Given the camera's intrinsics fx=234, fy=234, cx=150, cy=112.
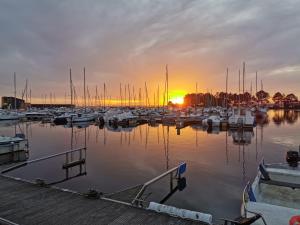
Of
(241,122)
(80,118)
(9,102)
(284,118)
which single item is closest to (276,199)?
(241,122)

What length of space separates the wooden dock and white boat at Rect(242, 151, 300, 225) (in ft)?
7.88

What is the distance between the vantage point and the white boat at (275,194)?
286 inches

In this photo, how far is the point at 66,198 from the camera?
8523mm

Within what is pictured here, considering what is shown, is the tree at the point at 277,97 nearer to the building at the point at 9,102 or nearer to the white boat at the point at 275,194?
the building at the point at 9,102

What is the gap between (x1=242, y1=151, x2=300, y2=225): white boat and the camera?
7.26 meters

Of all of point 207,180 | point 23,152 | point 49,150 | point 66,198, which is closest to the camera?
Result: point 66,198

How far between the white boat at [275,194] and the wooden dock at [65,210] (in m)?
2.40

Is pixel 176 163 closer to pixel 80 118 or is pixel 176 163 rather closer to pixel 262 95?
pixel 80 118

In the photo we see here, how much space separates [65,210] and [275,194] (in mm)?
8588

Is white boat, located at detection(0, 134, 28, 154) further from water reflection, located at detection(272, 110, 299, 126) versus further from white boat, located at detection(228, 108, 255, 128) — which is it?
water reflection, located at detection(272, 110, 299, 126)

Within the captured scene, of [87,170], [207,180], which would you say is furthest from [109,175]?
[207,180]

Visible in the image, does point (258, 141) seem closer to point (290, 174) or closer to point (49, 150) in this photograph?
point (290, 174)

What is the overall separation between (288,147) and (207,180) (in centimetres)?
1552

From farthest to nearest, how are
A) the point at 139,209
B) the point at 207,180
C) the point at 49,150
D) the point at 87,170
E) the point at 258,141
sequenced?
the point at 258,141, the point at 49,150, the point at 87,170, the point at 207,180, the point at 139,209
